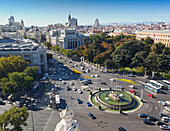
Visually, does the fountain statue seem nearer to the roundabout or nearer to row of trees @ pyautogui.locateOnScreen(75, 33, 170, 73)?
the roundabout

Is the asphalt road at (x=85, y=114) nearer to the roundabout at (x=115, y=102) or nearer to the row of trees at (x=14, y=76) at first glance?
the roundabout at (x=115, y=102)

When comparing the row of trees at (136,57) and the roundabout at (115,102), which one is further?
the row of trees at (136,57)

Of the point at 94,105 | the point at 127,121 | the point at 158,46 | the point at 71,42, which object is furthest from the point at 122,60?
the point at 71,42

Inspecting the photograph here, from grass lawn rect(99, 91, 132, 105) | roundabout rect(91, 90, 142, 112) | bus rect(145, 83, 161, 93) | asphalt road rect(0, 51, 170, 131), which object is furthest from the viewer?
bus rect(145, 83, 161, 93)

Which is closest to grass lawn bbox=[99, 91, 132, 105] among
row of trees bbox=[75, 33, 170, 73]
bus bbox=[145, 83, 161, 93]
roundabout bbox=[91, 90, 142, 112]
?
roundabout bbox=[91, 90, 142, 112]

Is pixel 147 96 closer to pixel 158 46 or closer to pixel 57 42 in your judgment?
pixel 158 46

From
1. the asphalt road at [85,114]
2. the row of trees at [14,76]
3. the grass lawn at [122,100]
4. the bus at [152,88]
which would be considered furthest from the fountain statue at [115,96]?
the row of trees at [14,76]
